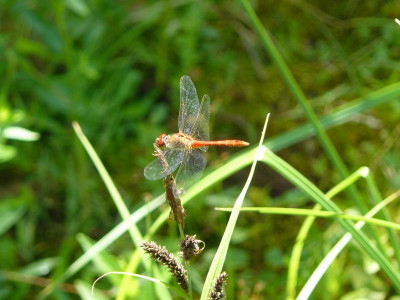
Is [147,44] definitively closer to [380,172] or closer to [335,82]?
[335,82]

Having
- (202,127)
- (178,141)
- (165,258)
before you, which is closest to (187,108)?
(202,127)

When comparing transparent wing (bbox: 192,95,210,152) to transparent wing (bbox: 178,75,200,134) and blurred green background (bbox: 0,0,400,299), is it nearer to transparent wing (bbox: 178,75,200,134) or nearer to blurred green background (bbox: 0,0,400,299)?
transparent wing (bbox: 178,75,200,134)

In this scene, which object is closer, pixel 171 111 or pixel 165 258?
pixel 165 258

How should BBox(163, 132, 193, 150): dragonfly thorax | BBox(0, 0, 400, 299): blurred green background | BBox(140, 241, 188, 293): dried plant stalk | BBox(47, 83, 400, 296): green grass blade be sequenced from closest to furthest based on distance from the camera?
BBox(140, 241, 188, 293): dried plant stalk
BBox(47, 83, 400, 296): green grass blade
BBox(163, 132, 193, 150): dragonfly thorax
BBox(0, 0, 400, 299): blurred green background

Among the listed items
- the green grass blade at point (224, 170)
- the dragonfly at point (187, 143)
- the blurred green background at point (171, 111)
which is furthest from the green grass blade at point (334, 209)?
the blurred green background at point (171, 111)

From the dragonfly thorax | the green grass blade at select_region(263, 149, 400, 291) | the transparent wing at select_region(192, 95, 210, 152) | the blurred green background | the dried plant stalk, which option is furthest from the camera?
the blurred green background

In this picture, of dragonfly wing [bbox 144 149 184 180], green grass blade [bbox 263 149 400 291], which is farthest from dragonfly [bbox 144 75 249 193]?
green grass blade [bbox 263 149 400 291]

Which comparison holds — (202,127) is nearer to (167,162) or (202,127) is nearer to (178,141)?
(178,141)
